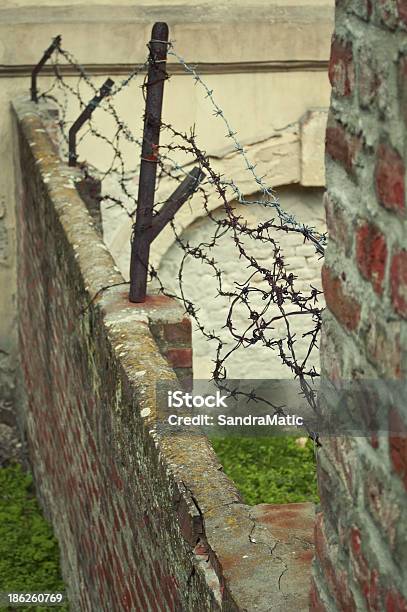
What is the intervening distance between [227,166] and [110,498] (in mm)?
4472

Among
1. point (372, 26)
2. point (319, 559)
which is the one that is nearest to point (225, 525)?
point (319, 559)

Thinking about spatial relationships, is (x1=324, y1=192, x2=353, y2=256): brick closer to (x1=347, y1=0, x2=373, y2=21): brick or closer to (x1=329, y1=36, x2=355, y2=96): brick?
(x1=329, y1=36, x2=355, y2=96): brick

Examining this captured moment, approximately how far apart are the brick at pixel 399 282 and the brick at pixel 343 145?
25cm

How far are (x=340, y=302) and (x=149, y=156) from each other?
255 centimetres

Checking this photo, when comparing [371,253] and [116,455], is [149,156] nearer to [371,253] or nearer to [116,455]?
[116,455]

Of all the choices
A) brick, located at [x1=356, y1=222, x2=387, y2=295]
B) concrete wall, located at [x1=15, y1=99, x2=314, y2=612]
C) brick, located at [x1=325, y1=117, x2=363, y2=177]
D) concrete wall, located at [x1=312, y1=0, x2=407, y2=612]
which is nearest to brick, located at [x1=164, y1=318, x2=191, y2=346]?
concrete wall, located at [x1=15, y1=99, x2=314, y2=612]

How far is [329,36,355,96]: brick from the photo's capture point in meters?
1.96

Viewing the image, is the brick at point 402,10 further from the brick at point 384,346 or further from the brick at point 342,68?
the brick at point 384,346

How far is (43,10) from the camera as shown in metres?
8.00

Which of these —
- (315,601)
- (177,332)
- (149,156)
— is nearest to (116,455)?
(177,332)

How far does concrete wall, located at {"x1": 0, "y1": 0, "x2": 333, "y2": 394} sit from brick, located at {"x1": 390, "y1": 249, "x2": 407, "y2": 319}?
258 inches

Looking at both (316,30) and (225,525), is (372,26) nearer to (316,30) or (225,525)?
(225,525)

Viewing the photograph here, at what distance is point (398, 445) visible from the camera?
5.81 ft

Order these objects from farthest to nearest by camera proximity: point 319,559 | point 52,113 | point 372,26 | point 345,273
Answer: point 52,113 → point 319,559 → point 345,273 → point 372,26
